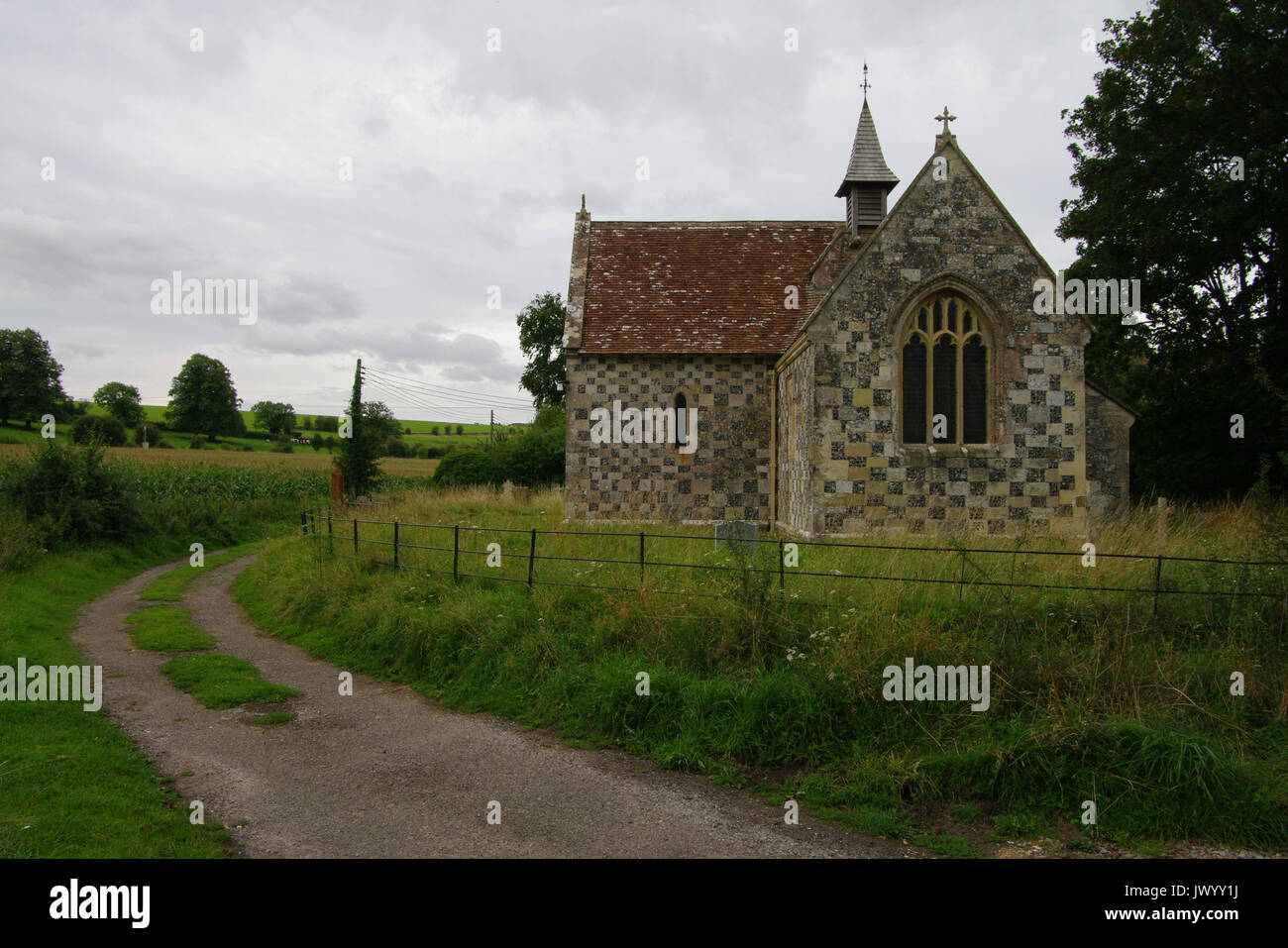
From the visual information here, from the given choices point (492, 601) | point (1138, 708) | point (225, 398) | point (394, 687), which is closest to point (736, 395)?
point (492, 601)

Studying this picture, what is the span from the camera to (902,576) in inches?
386

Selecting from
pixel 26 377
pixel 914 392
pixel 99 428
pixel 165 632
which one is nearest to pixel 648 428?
pixel 914 392

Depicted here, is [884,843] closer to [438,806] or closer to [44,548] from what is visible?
[438,806]

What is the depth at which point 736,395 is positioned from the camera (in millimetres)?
20828

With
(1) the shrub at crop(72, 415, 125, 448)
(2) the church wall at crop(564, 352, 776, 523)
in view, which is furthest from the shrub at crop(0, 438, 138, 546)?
(1) the shrub at crop(72, 415, 125, 448)

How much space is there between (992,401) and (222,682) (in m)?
14.6

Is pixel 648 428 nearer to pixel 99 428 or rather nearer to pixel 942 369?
pixel 942 369

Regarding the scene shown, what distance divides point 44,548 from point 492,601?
1511 cm

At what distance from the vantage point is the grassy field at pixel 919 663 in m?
6.12

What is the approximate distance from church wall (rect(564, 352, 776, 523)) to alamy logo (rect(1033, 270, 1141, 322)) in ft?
22.4

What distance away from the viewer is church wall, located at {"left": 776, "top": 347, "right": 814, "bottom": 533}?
53.6 ft

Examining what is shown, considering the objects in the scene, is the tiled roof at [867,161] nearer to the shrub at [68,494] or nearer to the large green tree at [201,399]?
the shrub at [68,494]

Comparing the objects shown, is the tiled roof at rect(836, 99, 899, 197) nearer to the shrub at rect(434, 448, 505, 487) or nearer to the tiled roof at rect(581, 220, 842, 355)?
the tiled roof at rect(581, 220, 842, 355)

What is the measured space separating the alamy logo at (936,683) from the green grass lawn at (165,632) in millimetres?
10411
